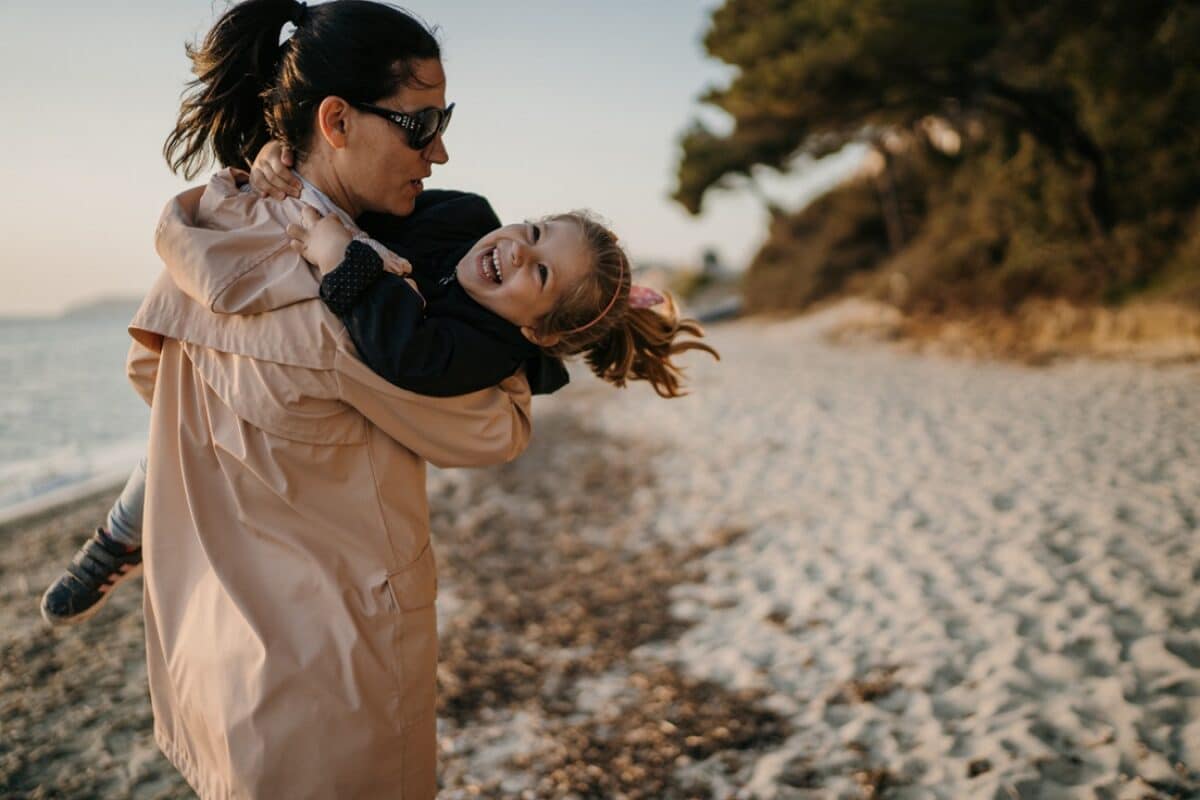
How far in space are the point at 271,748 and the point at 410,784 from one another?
0.93 feet

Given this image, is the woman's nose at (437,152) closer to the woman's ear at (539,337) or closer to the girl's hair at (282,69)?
the girl's hair at (282,69)

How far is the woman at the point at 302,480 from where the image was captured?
4.61 feet

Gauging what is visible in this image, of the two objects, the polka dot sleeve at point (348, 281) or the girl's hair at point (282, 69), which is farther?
the girl's hair at point (282, 69)

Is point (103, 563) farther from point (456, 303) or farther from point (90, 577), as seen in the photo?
point (456, 303)

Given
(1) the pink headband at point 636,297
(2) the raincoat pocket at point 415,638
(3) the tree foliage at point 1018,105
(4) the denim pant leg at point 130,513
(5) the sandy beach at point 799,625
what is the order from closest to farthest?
(2) the raincoat pocket at point 415,638
(4) the denim pant leg at point 130,513
(1) the pink headband at point 636,297
(5) the sandy beach at point 799,625
(3) the tree foliage at point 1018,105

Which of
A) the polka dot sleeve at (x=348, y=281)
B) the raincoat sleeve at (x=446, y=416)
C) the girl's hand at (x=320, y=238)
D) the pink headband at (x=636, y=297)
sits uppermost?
Answer: the girl's hand at (x=320, y=238)

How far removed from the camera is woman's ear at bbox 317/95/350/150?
1.54 m

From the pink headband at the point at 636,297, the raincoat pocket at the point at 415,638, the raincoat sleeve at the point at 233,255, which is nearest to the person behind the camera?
the raincoat sleeve at the point at 233,255

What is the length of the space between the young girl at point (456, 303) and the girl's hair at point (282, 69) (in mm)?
189

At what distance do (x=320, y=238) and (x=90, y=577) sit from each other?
41.3 inches

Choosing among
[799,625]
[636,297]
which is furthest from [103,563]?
[799,625]

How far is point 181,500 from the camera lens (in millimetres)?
1529

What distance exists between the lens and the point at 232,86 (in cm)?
172

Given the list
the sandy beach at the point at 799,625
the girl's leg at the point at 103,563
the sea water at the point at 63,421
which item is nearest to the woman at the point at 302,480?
the girl's leg at the point at 103,563
